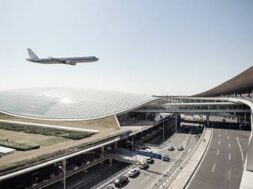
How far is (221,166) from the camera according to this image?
37094 mm

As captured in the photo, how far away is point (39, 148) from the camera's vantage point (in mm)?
38594

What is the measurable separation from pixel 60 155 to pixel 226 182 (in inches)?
956

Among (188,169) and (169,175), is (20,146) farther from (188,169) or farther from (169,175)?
(188,169)

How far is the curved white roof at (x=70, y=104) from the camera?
70875 millimetres

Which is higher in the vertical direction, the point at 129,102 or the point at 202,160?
the point at 129,102

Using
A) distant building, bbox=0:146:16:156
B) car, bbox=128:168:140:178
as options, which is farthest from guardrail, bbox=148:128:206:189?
distant building, bbox=0:146:16:156

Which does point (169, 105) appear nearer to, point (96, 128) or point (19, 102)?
point (96, 128)

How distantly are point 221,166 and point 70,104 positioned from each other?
176 feet

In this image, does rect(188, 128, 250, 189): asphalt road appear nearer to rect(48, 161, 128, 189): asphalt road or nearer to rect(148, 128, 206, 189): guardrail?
rect(148, 128, 206, 189): guardrail

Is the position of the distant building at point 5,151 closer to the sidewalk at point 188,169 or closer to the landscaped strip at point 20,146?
the landscaped strip at point 20,146

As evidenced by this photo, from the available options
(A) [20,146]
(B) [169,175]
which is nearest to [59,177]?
(A) [20,146]

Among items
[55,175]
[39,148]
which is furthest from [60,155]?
[39,148]

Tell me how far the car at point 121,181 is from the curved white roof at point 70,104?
35778mm

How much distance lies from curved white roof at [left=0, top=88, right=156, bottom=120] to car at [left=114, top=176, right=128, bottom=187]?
35.8m
